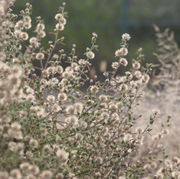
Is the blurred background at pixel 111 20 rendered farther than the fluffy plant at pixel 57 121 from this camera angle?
Yes

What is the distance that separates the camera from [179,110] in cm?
520

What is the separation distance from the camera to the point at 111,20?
11336 mm

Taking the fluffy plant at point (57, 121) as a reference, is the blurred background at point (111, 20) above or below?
above

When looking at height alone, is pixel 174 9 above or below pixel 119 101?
above

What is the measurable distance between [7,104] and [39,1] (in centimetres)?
881

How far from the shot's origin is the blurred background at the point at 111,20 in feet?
35.4

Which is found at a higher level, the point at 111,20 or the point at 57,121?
the point at 111,20

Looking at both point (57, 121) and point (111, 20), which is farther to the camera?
point (111, 20)

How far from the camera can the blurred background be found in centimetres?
1078

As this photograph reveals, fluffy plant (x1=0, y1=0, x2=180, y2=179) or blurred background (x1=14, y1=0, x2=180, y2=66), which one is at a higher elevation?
blurred background (x1=14, y1=0, x2=180, y2=66)

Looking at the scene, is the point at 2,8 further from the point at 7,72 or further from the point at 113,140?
the point at 113,140

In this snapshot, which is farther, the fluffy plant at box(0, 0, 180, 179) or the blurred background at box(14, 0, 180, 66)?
the blurred background at box(14, 0, 180, 66)

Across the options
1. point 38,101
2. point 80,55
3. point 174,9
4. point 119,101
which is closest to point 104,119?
point 119,101

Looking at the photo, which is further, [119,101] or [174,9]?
[174,9]
